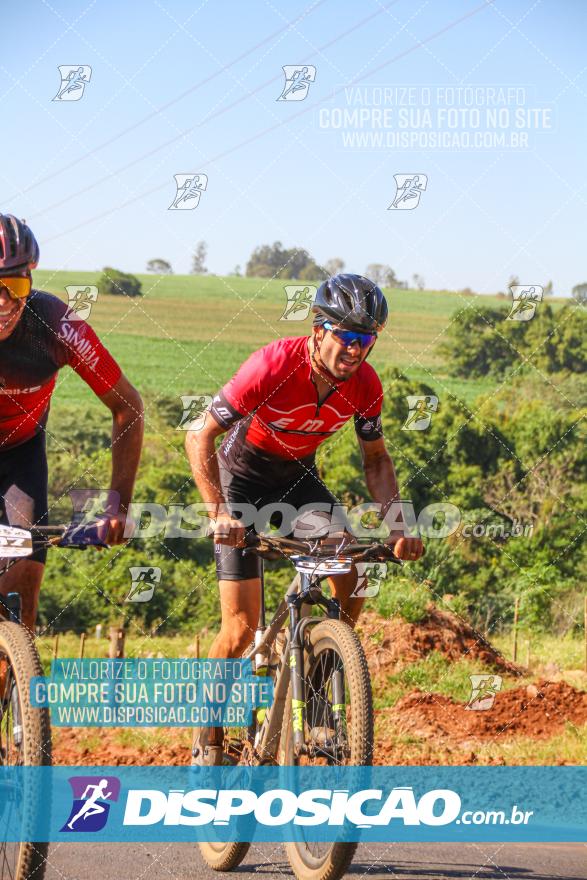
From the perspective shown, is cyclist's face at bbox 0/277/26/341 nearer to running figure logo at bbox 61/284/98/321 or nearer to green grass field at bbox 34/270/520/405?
running figure logo at bbox 61/284/98/321

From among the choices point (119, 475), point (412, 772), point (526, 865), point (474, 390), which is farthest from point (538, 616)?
point (474, 390)

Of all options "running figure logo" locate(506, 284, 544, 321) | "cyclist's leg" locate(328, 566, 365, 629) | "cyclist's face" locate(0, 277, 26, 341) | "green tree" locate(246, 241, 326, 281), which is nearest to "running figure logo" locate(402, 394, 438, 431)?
"running figure logo" locate(506, 284, 544, 321)

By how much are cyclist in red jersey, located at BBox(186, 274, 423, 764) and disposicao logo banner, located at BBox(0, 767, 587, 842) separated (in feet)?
1.09

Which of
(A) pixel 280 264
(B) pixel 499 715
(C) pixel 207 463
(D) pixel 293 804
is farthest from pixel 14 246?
(A) pixel 280 264

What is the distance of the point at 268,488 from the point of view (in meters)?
6.04

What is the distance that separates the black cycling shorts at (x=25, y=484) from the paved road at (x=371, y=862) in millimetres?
1632

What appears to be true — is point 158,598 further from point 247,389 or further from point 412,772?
point 247,389

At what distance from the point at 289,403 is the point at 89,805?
8.29 ft

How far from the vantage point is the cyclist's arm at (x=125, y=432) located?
5.05 metres

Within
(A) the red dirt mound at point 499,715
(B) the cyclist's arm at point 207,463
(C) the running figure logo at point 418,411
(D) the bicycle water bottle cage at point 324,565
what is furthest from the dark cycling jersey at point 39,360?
(C) the running figure logo at point 418,411

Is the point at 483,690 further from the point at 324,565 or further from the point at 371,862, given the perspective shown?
the point at 324,565

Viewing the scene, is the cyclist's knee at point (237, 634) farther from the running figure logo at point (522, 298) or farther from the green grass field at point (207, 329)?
the green grass field at point (207, 329)

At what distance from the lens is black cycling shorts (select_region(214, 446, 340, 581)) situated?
5.90 metres

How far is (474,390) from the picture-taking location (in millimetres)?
52875
